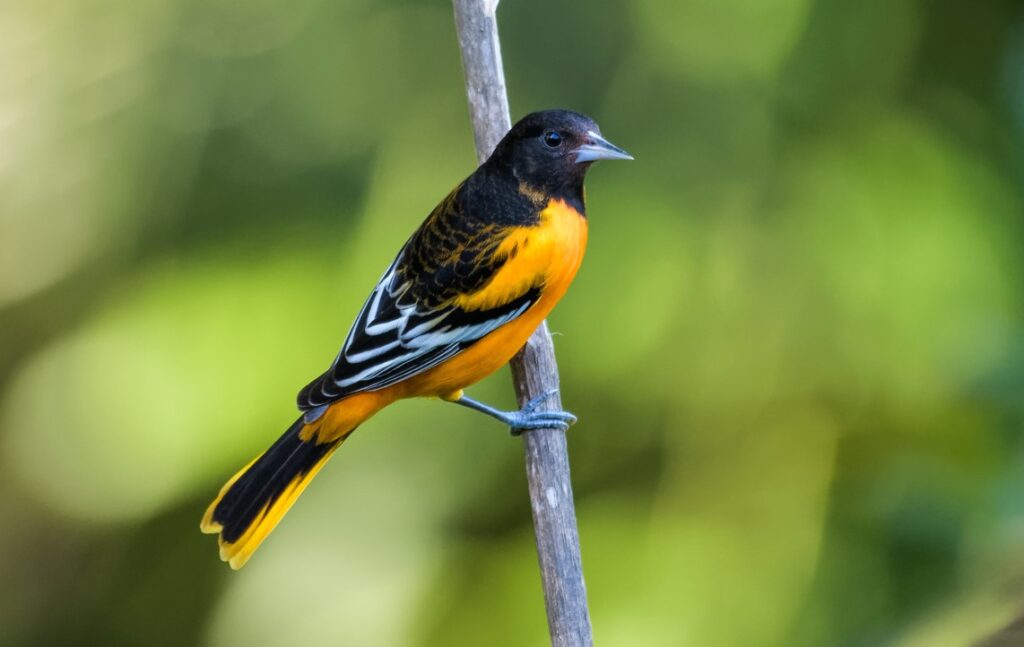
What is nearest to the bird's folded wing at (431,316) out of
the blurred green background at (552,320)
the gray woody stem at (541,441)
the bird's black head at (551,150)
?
the bird's black head at (551,150)

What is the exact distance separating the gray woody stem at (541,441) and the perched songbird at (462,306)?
93 millimetres

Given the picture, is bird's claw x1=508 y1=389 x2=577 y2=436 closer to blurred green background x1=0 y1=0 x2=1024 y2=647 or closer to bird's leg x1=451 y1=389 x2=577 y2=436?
bird's leg x1=451 y1=389 x2=577 y2=436

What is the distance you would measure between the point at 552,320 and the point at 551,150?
71 centimetres

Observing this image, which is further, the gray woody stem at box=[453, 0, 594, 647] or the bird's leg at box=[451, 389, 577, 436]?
the bird's leg at box=[451, 389, 577, 436]

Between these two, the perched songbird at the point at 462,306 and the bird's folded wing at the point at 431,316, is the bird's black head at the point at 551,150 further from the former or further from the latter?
the bird's folded wing at the point at 431,316

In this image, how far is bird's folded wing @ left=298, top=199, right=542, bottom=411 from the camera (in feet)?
7.00

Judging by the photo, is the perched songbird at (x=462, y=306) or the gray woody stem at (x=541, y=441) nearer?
the gray woody stem at (x=541, y=441)

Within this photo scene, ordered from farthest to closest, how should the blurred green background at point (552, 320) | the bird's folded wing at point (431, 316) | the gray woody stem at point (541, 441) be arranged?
the blurred green background at point (552, 320), the bird's folded wing at point (431, 316), the gray woody stem at point (541, 441)

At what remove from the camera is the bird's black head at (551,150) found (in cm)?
217

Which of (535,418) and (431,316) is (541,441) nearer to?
(535,418)

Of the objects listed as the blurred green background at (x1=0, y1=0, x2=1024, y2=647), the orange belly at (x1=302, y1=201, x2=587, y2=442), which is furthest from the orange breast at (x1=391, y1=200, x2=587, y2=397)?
the blurred green background at (x1=0, y1=0, x2=1024, y2=647)

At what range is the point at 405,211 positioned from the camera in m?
2.84

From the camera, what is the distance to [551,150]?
7.20 feet

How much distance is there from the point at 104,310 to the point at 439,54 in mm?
1170
